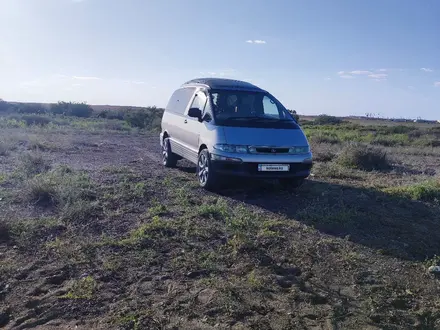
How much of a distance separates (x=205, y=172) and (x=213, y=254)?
342cm

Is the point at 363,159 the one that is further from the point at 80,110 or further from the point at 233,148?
the point at 80,110

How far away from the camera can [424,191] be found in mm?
8461

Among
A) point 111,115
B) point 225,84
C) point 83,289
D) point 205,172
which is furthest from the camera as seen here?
point 111,115

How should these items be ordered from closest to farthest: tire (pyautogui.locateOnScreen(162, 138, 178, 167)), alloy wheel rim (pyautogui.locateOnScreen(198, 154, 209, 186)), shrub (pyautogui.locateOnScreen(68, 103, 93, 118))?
alloy wheel rim (pyautogui.locateOnScreen(198, 154, 209, 186))
tire (pyautogui.locateOnScreen(162, 138, 178, 167))
shrub (pyautogui.locateOnScreen(68, 103, 93, 118))

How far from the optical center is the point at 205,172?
827cm

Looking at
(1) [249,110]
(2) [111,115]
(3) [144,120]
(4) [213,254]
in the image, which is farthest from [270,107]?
(2) [111,115]

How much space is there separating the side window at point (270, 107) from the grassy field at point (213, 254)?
1386 mm

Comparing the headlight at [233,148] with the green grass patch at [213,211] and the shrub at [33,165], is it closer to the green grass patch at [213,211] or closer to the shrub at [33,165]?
the green grass patch at [213,211]

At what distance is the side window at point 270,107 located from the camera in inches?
350

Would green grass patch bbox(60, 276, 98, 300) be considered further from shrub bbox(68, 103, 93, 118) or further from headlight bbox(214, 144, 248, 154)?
shrub bbox(68, 103, 93, 118)

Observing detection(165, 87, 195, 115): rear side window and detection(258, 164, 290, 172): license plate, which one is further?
detection(165, 87, 195, 115): rear side window

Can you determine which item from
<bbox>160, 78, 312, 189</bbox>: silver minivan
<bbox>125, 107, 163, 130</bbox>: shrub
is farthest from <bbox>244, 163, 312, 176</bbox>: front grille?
<bbox>125, 107, 163, 130</bbox>: shrub

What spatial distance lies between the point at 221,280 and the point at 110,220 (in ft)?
7.81

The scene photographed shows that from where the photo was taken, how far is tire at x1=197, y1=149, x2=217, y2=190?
7.98m
